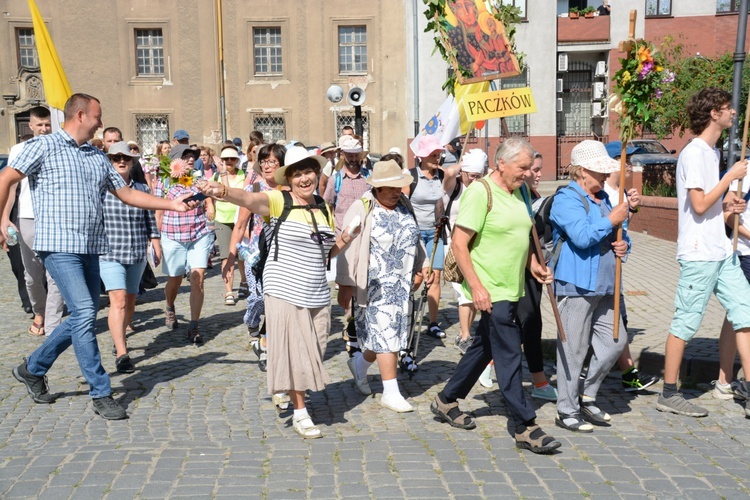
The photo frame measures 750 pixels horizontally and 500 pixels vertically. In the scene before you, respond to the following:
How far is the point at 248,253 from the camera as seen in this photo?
30.1 ft

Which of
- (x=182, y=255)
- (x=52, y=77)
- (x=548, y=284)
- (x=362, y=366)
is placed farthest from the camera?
(x=182, y=255)

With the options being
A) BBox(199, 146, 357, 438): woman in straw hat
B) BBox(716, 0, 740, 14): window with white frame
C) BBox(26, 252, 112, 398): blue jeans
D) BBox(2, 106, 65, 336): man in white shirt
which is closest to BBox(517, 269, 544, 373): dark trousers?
BBox(199, 146, 357, 438): woman in straw hat

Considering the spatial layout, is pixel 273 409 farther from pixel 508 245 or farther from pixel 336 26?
pixel 336 26

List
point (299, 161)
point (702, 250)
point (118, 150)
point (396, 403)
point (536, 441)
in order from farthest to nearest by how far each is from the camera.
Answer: point (118, 150) < point (396, 403) < point (702, 250) < point (299, 161) < point (536, 441)

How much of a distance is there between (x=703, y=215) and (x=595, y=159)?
1047mm

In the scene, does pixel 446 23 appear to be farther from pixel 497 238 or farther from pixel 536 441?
pixel 536 441

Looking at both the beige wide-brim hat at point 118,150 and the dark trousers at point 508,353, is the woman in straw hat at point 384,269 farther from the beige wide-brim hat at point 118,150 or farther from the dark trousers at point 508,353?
the beige wide-brim hat at point 118,150

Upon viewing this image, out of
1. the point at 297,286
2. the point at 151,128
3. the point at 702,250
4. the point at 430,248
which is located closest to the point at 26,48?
the point at 151,128

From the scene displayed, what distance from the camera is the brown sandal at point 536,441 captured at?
5.25 m

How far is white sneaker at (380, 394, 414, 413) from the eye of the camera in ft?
20.6

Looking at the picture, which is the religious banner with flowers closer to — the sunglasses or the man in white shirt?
the sunglasses

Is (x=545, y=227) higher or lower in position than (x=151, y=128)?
lower

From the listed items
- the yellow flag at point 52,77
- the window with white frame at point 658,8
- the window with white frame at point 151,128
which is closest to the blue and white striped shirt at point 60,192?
the yellow flag at point 52,77

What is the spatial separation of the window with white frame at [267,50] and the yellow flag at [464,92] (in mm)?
26493
